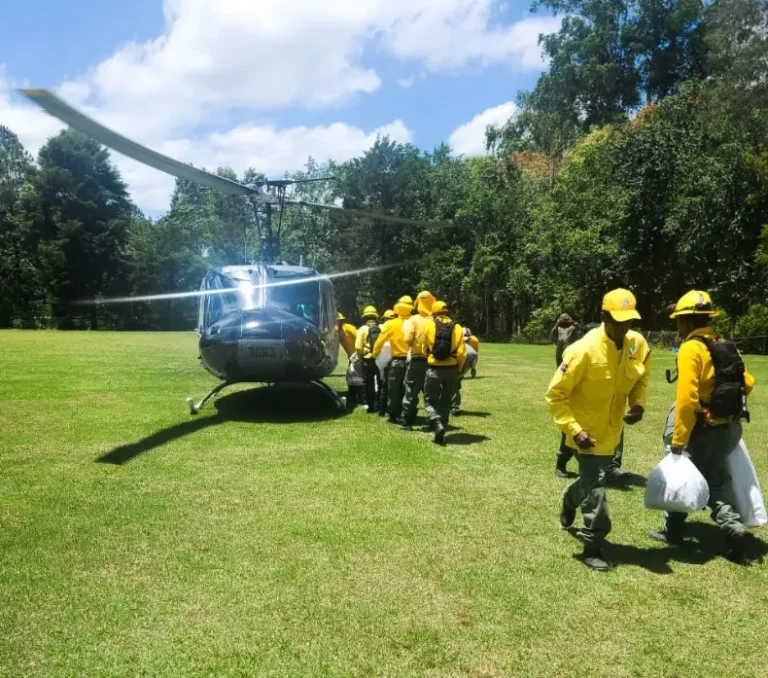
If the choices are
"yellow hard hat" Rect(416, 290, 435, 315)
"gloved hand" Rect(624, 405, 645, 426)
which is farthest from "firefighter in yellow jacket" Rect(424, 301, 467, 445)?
"gloved hand" Rect(624, 405, 645, 426)

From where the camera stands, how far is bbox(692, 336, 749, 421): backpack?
471 centimetres

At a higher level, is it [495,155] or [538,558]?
[495,155]

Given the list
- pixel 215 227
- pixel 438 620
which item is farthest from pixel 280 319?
pixel 215 227

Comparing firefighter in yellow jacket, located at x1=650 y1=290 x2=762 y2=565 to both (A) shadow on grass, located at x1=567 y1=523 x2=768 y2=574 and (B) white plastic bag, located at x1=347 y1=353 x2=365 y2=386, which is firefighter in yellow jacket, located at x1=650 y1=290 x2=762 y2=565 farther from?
(B) white plastic bag, located at x1=347 y1=353 x2=365 y2=386

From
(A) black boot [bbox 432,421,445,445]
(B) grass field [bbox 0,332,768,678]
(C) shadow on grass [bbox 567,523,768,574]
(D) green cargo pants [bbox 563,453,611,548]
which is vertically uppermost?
(D) green cargo pants [bbox 563,453,611,548]

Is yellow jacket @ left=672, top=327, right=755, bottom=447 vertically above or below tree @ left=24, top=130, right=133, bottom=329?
below

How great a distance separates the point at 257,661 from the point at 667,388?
42.2 ft

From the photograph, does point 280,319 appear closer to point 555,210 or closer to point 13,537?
point 13,537

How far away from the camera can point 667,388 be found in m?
14.5

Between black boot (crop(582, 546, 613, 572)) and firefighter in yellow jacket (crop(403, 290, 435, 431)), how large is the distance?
4.59 meters

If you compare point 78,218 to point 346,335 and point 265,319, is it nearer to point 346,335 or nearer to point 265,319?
point 346,335

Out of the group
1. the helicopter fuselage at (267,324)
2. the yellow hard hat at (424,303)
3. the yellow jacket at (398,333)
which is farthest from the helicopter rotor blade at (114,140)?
the yellow hard hat at (424,303)

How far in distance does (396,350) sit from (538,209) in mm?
31190

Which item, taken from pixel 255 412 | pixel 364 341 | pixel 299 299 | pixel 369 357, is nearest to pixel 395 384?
pixel 369 357
